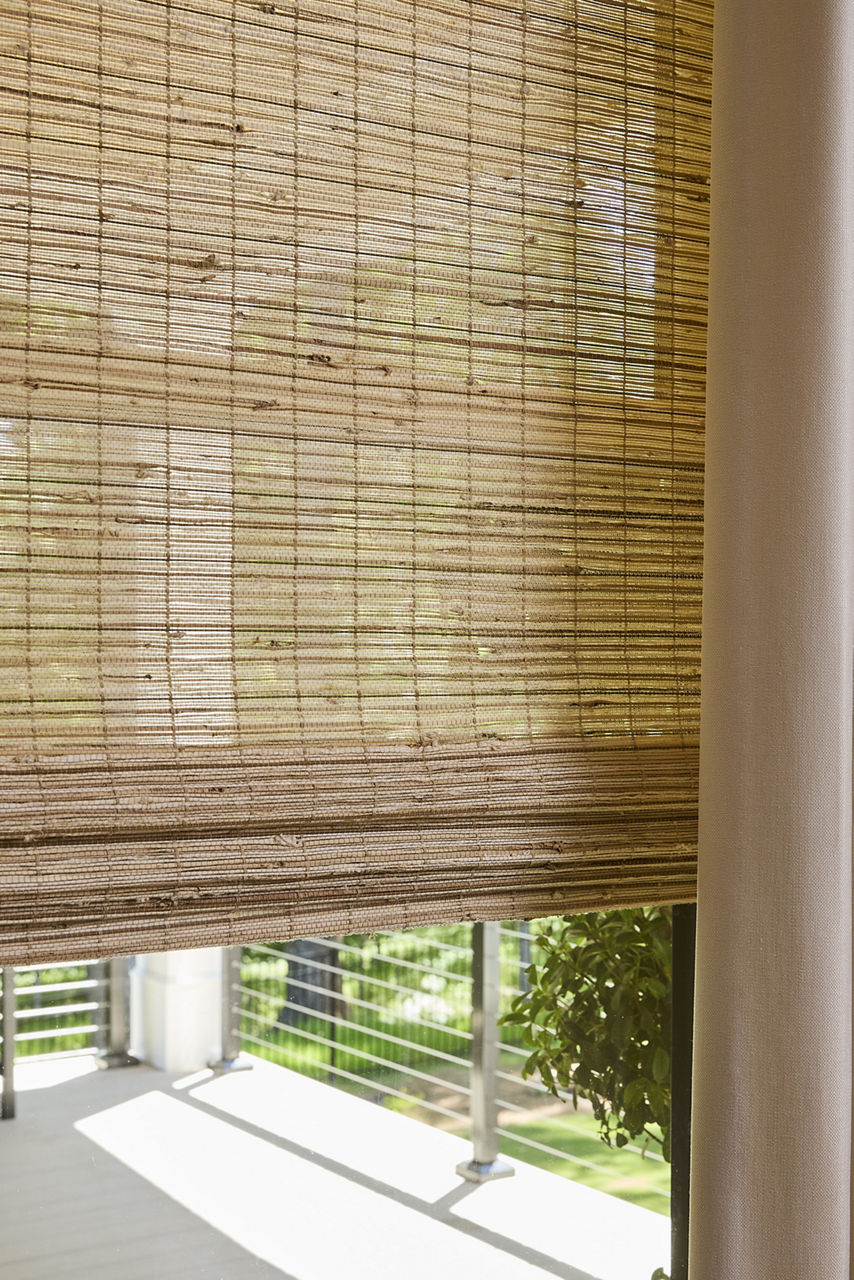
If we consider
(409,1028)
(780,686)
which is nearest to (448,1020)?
(409,1028)

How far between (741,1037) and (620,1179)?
424 mm

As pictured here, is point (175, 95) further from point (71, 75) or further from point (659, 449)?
point (659, 449)

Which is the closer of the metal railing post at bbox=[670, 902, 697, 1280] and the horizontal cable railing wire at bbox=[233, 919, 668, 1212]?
the horizontal cable railing wire at bbox=[233, 919, 668, 1212]

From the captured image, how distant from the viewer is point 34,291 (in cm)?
101

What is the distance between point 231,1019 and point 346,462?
54cm

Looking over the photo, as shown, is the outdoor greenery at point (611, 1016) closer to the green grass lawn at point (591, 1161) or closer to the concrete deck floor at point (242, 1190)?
the green grass lawn at point (591, 1161)

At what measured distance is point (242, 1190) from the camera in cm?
118

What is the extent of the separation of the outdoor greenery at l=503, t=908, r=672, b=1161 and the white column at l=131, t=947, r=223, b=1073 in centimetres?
36

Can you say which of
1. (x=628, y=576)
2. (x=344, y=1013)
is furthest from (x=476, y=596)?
(x=344, y=1013)

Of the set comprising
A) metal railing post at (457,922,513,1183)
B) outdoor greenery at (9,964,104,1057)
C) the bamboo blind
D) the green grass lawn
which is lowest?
the green grass lawn

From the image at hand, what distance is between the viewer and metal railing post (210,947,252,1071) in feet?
3.92

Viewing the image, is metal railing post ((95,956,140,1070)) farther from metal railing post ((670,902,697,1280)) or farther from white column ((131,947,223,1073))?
metal railing post ((670,902,697,1280))

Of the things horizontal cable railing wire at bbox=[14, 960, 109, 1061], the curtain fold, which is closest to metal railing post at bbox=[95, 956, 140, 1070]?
horizontal cable railing wire at bbox=[14, 960, 109, 1061]

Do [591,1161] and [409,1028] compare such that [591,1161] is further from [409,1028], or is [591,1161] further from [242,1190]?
[242,1190]
